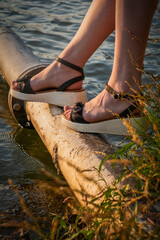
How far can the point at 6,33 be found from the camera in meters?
3.61

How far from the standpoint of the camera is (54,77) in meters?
2.34

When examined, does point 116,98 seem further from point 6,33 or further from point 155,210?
point 6,33

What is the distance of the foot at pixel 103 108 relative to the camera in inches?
77.2

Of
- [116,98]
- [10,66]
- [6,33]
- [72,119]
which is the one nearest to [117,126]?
[116,98]

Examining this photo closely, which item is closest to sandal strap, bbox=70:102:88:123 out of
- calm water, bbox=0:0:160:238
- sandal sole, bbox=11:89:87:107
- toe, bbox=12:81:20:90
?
sandal sole, bbox=11:89:87:107

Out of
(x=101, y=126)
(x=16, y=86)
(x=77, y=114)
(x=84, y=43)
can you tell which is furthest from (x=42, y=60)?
(x=101, y=126)

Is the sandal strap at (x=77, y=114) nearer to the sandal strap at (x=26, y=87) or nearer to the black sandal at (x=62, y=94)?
the black sandal at (x=62, y=94)

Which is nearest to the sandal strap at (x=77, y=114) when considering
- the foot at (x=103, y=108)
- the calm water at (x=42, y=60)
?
the foot at (x=103, y=108)

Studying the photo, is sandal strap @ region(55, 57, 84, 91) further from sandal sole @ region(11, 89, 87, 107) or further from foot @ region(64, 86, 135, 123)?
foot @ region(64, 86, 135, 123)

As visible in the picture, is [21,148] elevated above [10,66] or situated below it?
below

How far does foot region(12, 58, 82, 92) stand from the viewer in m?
2.31

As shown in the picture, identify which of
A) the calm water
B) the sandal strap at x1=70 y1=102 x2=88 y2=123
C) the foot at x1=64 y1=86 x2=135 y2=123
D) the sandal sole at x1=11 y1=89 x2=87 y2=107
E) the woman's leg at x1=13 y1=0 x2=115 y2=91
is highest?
the woman's leg at x1=13 y1=0 x2=115 y2=91

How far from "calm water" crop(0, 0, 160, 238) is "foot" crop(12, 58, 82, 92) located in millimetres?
306

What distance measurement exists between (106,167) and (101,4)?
4.00ft
